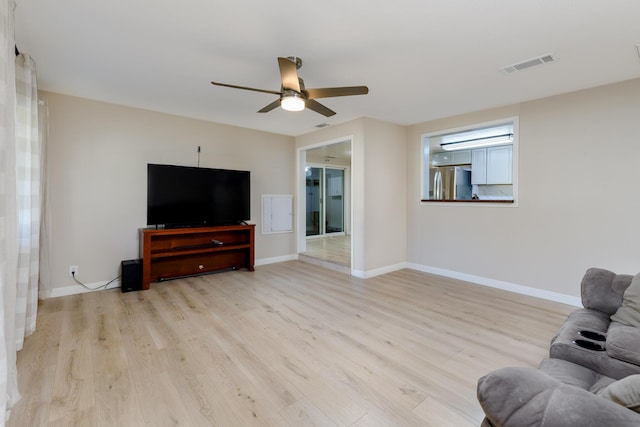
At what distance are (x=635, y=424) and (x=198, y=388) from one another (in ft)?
6.73

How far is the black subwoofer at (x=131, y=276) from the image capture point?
3.75 meters

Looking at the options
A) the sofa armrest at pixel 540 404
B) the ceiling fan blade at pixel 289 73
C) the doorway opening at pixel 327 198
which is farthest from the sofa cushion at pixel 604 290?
the doorway opening at pixel 327 198

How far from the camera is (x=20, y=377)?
196 centimetres

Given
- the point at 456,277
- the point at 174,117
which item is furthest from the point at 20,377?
the point at 456,277

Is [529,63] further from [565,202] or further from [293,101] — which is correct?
[293,101]

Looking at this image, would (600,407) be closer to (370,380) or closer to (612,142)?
(370,380)

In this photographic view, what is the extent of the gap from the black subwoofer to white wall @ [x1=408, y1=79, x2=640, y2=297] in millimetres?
4554

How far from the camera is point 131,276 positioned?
3783 millimetres

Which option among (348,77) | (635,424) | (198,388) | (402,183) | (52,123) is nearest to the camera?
(635,424)

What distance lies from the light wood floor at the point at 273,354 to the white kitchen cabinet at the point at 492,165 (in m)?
2.87

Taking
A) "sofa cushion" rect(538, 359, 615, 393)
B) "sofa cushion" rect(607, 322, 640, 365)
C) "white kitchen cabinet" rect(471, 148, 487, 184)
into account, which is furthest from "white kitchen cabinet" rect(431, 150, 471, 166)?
"sofa cushion" rect(538, 359, 615, 393)

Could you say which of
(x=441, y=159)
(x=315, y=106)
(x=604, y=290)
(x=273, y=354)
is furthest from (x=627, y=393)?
(x=441, y=159)

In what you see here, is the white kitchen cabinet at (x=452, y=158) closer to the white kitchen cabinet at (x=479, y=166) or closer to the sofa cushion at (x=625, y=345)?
the white kitchen cabinet at (x=479, y=166)

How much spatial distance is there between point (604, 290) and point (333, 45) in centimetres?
279
